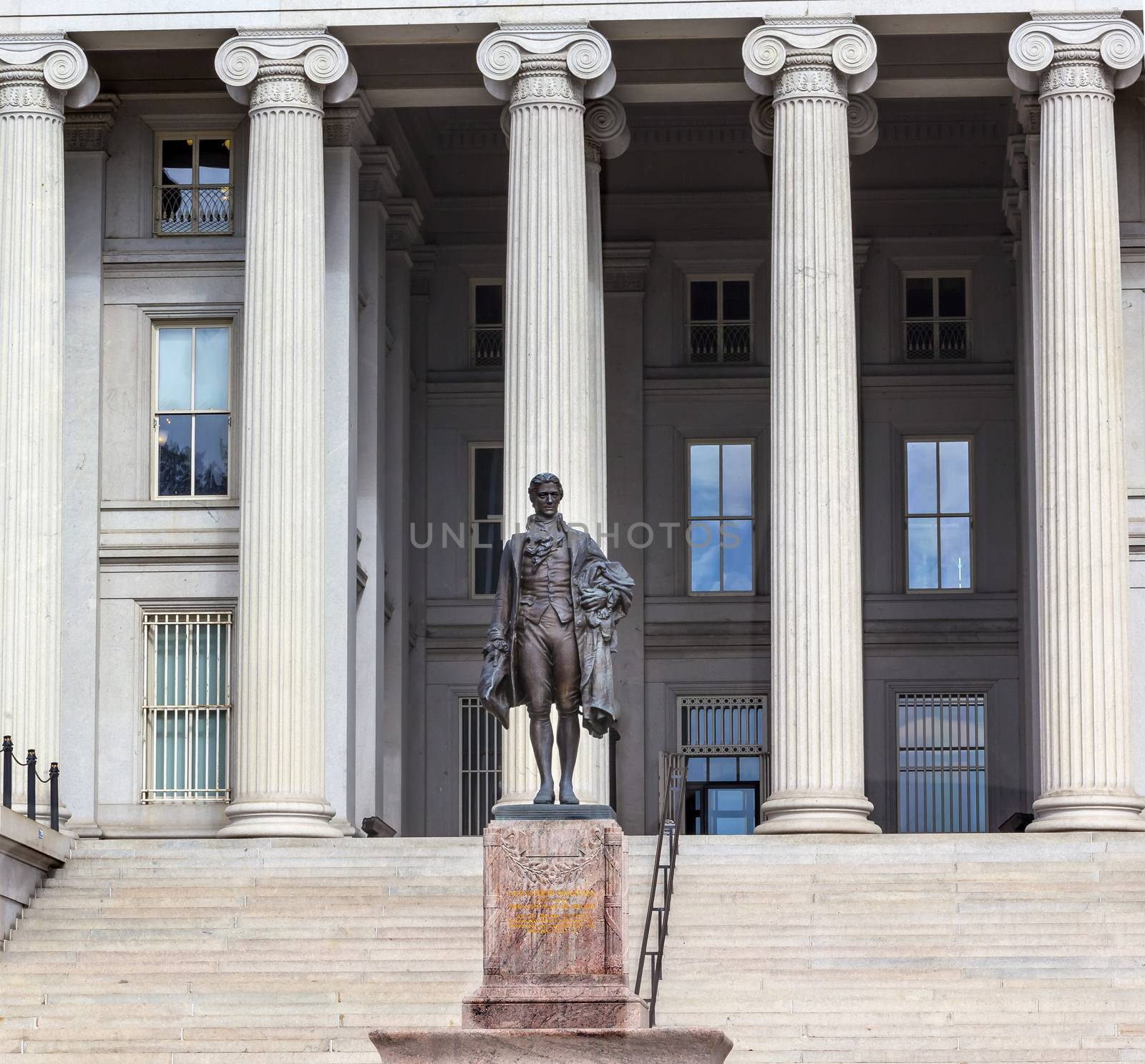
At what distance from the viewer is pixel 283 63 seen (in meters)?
30.2

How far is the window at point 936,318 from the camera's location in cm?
4112

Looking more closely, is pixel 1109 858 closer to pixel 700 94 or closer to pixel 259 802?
pixel 259 802

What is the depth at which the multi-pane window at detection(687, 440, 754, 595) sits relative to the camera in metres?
41.0

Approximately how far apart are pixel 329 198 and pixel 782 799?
953 centimetres

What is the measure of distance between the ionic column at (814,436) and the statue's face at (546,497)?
9998mm

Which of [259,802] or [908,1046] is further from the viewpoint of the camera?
[259,802]

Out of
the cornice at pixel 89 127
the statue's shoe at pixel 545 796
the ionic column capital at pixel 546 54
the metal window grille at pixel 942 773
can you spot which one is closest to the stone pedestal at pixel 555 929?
the statue's shoe at pixel 545 796

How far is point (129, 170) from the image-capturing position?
3294cm

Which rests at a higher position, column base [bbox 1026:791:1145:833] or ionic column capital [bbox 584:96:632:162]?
ionic column capital [bbox 584:96:632:162]

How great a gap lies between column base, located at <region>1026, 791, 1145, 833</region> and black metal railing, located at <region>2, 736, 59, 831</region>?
421 inches

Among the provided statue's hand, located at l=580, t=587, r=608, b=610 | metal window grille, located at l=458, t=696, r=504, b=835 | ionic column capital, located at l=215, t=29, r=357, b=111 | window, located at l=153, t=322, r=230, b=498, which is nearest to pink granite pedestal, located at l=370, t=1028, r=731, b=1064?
statue's hand, located at l=580, t=587, r=608, b=610

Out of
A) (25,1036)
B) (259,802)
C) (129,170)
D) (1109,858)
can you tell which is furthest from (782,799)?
(129,170)

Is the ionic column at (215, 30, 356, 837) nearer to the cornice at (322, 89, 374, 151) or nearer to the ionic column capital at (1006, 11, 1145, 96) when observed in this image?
the cornice at (322, 89, 374, 151)

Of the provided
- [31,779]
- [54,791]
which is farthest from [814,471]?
[31,779]
